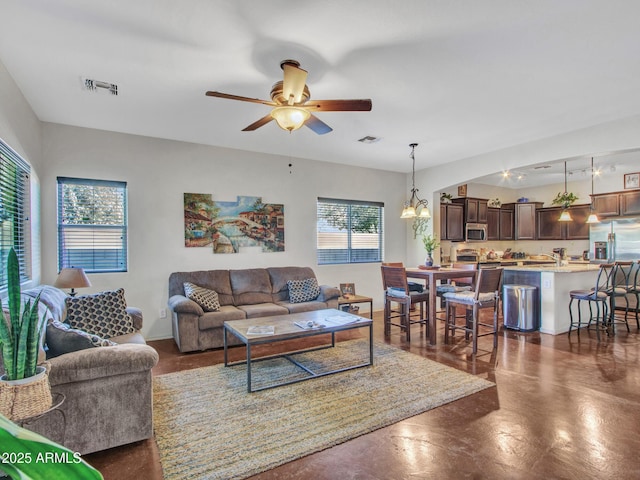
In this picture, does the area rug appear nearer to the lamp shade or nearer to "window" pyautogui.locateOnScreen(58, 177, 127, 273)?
the lamp shade

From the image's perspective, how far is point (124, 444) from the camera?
224 centimetres

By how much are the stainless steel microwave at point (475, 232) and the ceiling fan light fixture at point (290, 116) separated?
5748 millimetres

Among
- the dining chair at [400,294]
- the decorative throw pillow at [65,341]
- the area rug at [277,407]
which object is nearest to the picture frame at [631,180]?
the dining chair at [400,294]

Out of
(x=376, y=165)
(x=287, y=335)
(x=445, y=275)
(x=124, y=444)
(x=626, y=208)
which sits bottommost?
(x=124, y=444)

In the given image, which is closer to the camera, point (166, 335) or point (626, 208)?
point (166, 335)

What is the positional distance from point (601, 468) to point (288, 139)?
14.2 feet

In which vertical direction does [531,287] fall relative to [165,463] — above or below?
above

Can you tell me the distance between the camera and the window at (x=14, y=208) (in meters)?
2.88

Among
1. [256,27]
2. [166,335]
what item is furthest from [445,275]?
[166,335]

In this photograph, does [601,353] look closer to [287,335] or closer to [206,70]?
[287,335]

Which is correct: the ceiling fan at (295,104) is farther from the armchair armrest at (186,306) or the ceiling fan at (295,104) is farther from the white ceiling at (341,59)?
the armchair armrest at (186,306)

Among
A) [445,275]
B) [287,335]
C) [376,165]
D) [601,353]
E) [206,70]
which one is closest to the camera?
[206,70]

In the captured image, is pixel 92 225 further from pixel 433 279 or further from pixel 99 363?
pixel 433 279

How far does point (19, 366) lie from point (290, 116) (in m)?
2.20
